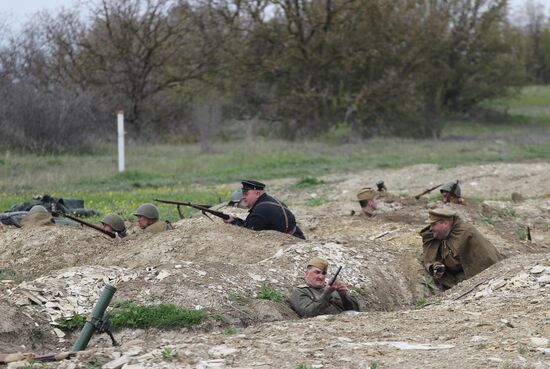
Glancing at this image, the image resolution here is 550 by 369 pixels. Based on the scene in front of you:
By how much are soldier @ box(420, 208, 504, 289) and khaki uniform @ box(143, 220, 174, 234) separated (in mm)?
3469

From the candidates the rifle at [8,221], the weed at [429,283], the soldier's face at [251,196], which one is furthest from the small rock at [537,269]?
the rifle at [8,221]

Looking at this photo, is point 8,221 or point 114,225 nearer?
point 114,225

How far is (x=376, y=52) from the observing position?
130 feet

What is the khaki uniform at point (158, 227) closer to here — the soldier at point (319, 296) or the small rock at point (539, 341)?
the soldier at point (319, 296)

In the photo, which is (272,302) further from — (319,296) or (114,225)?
(114,225)

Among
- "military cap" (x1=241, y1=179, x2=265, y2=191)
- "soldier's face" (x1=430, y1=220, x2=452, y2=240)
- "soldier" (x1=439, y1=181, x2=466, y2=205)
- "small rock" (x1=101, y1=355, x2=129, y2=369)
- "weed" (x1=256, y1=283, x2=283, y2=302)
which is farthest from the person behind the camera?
"soldier" (x1=439, y1=181, x2=466, y2=205)

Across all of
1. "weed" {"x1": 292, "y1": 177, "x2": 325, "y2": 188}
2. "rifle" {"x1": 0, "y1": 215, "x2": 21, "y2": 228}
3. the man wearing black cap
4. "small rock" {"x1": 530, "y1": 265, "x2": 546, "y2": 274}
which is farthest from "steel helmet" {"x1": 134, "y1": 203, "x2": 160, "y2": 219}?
"weed" {"x1": 292, "y1": 177, "x2": 325, "y2": 188}

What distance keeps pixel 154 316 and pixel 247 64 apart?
99.2 feet

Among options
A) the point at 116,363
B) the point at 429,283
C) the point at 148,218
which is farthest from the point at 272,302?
the point at 148,218

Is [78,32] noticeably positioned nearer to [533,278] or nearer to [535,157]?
[535,157]

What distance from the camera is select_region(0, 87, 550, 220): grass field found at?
2239 cm

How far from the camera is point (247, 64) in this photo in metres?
39.5

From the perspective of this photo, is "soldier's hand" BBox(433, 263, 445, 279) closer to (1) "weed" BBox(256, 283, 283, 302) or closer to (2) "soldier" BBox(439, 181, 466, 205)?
(1) "weed" BBox(256, 283, 283, 302)

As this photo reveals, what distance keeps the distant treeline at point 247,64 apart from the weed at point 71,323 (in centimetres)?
2544
